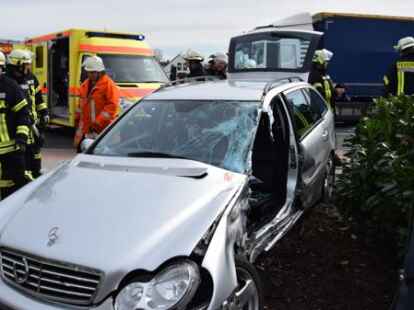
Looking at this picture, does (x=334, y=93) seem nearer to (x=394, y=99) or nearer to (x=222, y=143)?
(x=394, y=99)

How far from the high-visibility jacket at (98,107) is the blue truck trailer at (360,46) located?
984 centimetres

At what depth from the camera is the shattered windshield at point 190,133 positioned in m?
3.88

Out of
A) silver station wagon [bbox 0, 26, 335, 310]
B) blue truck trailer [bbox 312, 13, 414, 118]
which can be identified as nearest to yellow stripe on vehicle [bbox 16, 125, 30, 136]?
silver station wagon [bbox 0, 26, 335, 310]

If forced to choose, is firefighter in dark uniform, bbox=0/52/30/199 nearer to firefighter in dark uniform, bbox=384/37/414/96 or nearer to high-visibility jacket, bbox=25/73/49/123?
high-visibility jacket, bbox=25/73/49/123

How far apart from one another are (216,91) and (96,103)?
2.71 metres

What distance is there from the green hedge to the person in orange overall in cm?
285

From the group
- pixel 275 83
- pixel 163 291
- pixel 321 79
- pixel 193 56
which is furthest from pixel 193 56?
pixel 163 291

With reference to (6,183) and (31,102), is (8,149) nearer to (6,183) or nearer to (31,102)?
(6,183)

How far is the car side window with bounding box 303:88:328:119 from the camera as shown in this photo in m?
6.01

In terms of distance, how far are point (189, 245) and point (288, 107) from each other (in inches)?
91.3

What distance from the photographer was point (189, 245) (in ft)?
9.45

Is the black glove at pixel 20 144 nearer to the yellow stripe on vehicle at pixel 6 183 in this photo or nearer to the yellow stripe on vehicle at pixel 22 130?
the yellow stripe on vehicle at pixel 22 130

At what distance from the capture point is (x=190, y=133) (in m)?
4.09

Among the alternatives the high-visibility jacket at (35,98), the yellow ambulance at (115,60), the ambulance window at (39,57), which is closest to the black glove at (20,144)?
the high-visibility jacket at (35,98)
